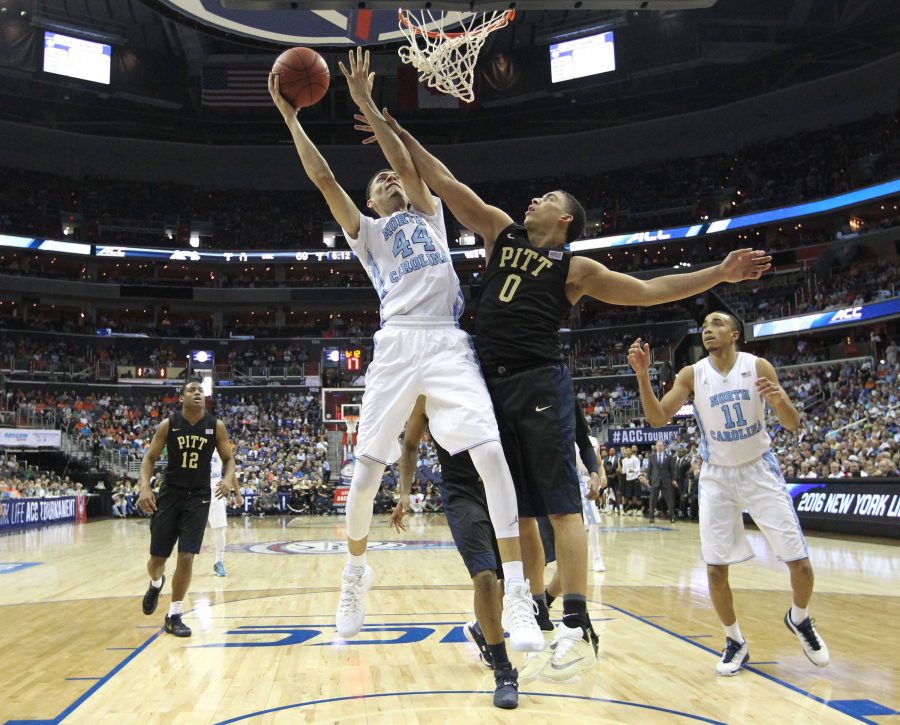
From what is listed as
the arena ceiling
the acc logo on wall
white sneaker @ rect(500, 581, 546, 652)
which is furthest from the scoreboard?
white sneaker @ rect(500, 581, 546, 652)

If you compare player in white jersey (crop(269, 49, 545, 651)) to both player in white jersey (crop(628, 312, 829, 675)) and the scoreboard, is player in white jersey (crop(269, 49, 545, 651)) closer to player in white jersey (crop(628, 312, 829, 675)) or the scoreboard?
player in white jersey (crop(628, 312, 829, 675))

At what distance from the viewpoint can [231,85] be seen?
1223 inches

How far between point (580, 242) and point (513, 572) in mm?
36341

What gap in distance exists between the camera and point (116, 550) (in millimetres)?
14961

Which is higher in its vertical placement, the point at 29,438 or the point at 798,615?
the point at 29,438

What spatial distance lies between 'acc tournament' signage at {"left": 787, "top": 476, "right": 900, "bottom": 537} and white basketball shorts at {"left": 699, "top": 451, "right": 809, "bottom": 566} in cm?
1031

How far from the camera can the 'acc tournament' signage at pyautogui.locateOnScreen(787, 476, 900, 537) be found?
14.3 m

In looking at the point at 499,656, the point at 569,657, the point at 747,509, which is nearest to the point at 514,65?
the point at 747,509

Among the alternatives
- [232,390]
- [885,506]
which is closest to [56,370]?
[232,390]

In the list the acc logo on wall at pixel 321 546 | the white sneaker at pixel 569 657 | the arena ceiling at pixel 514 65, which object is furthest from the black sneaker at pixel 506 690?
the arena ceiling at pixel 514 65

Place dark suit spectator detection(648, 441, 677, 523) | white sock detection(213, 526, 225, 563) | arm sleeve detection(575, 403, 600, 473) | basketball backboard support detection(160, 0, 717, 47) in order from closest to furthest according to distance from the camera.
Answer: arm sleeve detection(575, 403, 600, 473) → white sock detection(213, 526, 225, 563) → basketball backboard support detection(160, 0, 717, 47) → dark suit spectator detection(648, 441, 677, 523)

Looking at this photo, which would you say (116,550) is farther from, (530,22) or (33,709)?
(530,22)

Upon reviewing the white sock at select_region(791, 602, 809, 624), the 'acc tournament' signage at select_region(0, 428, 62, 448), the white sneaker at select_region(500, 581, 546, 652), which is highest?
the 'acc tournament' signage at select_region(0, 428, 62, 448)

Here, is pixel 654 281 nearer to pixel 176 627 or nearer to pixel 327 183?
pixel 327 183
